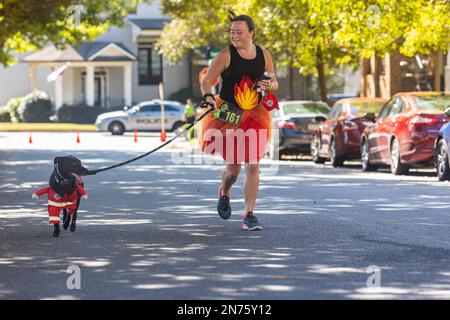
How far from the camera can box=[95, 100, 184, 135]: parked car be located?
51.7 meters

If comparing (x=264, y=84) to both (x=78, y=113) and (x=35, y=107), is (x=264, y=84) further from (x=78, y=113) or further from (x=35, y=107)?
(x=35, y=107)

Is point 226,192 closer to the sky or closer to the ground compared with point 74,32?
closer to the ground

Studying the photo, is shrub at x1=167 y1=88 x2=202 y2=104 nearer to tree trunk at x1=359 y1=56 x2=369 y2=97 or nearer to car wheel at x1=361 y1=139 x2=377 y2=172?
tree trunk at x1=359 y1=56 x2=369 y2=97

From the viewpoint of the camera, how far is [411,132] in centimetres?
2105

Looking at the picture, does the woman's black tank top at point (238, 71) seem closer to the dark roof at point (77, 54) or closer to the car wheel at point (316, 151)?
the car wheel at point (316, 151)

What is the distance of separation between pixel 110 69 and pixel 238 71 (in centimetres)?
5785

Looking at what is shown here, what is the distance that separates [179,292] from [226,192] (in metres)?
4.22

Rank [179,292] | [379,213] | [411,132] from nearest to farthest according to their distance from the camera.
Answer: [179,292], [379,213], [411,132]

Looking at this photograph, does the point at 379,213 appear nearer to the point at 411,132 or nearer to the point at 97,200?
the point at 97,200

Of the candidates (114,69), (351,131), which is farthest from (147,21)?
(351,131)

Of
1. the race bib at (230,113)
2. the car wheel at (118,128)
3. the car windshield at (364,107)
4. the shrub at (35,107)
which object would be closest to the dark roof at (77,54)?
the shrub at (35,107)

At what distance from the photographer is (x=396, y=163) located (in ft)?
71.4

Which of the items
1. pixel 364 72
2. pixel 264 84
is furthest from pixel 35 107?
pixel 264 84
